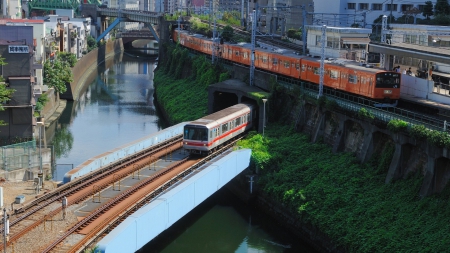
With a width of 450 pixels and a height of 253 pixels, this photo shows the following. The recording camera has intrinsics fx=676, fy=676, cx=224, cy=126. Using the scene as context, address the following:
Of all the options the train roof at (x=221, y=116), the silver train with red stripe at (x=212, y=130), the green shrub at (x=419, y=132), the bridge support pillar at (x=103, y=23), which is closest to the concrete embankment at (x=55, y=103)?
the bridge support pillar at (x=103, y=23)

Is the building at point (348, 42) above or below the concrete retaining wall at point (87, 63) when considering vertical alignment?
above

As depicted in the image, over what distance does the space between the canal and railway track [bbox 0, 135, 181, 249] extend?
3.24 metres

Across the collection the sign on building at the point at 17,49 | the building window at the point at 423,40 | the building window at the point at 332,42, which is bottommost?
the sign on building at the point at 17,49

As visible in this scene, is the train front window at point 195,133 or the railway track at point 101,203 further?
the train front window at point 195,133

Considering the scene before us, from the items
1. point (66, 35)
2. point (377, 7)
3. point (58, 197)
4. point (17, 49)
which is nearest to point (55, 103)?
point (17, 49)

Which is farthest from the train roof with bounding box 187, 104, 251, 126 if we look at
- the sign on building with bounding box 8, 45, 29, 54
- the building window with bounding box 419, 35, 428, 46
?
the sign on building with bounding box 8, 45, 29, 54

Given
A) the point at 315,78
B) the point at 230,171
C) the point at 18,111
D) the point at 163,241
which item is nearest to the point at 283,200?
the point at 230,171

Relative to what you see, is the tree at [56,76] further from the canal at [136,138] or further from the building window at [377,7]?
the building window at [377,7]

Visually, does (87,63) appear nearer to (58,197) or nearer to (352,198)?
(58,197)

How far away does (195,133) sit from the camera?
105ft

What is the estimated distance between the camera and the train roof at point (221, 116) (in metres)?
32.5

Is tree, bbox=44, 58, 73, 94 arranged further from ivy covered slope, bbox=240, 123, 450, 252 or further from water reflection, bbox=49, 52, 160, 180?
ivy covered slope, bbox=240, 123, 450, 252

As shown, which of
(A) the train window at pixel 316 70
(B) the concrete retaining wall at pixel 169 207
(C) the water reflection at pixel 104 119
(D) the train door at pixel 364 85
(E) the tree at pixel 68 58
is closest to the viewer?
(B) the concrete retaining wall at pixel 169 207

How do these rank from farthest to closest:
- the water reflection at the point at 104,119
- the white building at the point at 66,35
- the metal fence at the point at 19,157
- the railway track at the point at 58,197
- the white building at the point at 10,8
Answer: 1. the white building at the point at 10,8
2. the white building at the point at 66,35
3. the water reflection at the point at 104,119
4. the metal fence at the point at 19,157
5. the railway track at the point at 58,197
